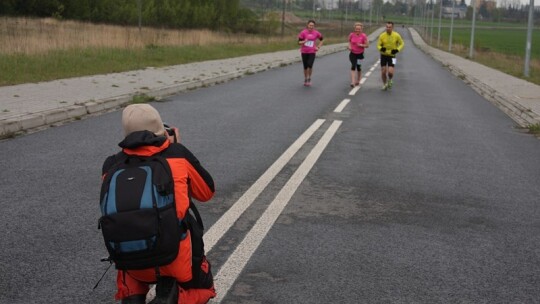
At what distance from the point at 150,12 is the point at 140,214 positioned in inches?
2243

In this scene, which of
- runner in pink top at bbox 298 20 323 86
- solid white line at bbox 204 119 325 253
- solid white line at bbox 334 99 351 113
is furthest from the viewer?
runner in pink top at bbox 298 20 323 86

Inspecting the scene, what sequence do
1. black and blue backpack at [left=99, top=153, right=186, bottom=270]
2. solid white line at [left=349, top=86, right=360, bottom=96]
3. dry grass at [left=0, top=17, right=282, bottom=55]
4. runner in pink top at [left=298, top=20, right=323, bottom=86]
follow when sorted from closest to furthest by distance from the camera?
black and blue backpack at [left=99, top=153, right=186, bottom=270]
solid white line at [left=349, top=86, right=360, bottom=96]
runner in pink top at [left=298, top=20, right=323, bottom=86]
dry grass at [left=0, top=17, right=282, bottom=55]

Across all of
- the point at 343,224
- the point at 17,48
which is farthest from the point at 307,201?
the point at 17,48

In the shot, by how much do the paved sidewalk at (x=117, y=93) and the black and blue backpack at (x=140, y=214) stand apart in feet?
22.6

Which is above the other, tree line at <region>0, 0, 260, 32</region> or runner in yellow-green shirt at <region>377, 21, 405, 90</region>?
tree line at <region>0, 0, 260, 32</region>

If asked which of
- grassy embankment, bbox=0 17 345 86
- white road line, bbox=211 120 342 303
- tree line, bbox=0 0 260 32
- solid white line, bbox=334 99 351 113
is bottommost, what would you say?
white road line, bbox=211 120 342 303

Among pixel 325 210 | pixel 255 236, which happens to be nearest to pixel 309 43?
pixel 325 210

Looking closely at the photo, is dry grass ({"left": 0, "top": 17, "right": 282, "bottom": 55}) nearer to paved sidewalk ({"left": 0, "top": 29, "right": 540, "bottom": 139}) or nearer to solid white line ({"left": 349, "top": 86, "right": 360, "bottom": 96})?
paved sidewalk ({"left": 0, "top": 29, "right": 540, "bottom": 139})

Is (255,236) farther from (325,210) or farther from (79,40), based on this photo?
(79,40)

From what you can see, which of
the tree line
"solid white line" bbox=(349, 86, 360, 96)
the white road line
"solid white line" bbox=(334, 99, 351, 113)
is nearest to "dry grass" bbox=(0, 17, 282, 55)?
the tree line

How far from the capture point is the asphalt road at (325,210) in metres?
3.93

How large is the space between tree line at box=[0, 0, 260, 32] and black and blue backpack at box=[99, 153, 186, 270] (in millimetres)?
34732

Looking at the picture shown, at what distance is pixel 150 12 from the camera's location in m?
57.1

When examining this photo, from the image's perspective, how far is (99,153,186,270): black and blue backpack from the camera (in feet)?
8.64
